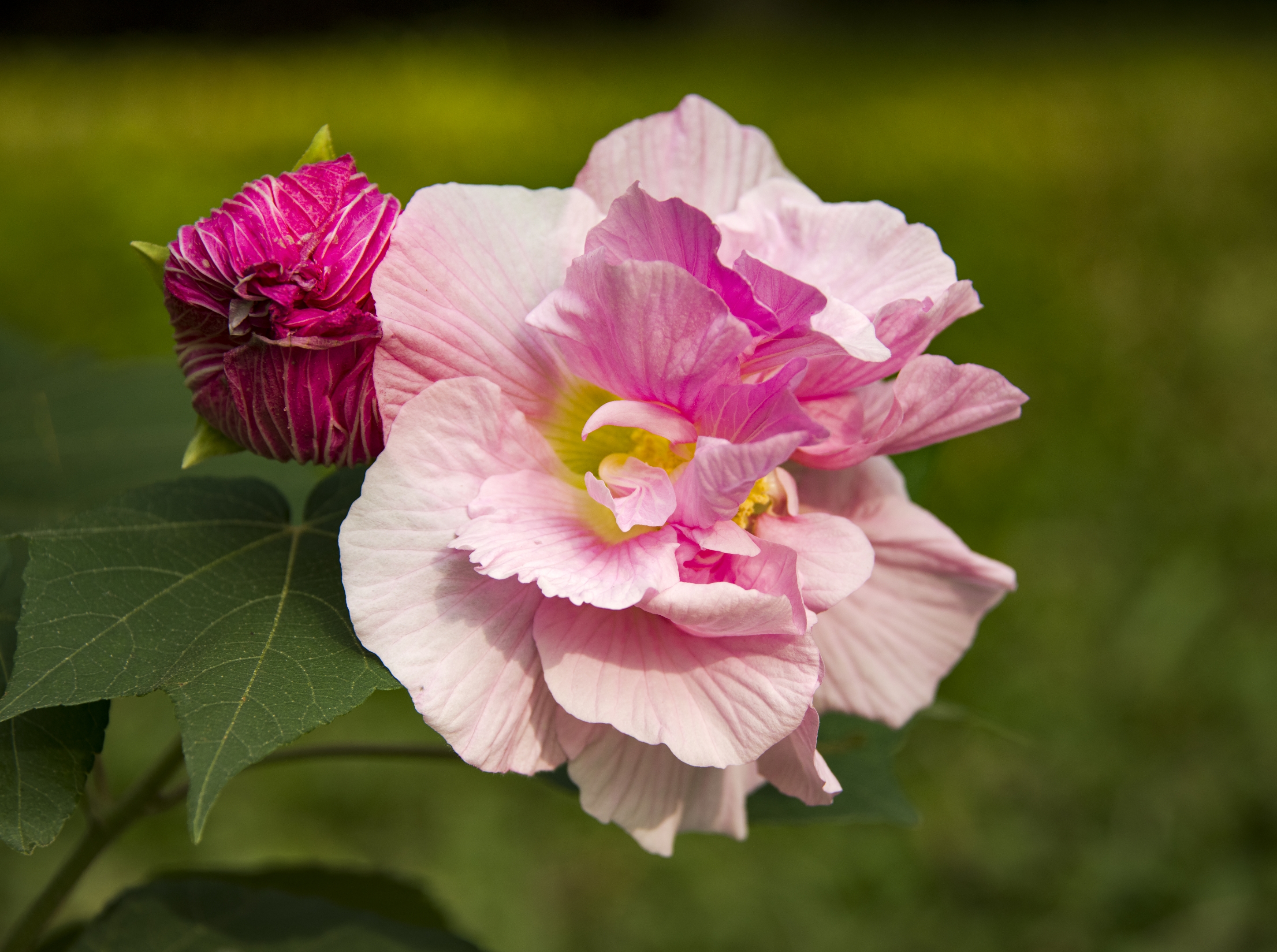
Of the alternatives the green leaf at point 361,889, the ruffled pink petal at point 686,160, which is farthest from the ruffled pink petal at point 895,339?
the green leaf at point 361,889

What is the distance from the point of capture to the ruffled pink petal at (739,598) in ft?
1.49

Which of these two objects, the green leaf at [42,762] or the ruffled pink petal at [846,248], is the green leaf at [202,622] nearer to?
the green leaf at [42,762]

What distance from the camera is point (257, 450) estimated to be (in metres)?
0.51

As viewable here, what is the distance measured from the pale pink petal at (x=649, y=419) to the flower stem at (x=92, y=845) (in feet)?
1.00

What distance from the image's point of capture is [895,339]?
50 centimetres

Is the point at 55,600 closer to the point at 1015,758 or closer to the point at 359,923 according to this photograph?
the point at 359,923

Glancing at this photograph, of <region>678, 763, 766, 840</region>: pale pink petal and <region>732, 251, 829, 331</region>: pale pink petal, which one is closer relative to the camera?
<region>732, 251, 829, 331</region>: pale pink petal

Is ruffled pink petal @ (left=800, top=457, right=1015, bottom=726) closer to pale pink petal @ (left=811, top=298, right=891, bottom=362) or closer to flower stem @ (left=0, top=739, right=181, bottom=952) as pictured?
pale pink petal @ (left=811, top=298, right=891, bottom=362)

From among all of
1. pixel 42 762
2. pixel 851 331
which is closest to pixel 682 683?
pixel 851 331

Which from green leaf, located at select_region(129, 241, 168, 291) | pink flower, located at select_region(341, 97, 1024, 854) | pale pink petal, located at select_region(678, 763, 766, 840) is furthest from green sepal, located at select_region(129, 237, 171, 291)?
pale pink petal, located at select_region(678, 763, 766, 840)

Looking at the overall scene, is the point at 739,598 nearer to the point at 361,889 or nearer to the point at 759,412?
the point at 759,412

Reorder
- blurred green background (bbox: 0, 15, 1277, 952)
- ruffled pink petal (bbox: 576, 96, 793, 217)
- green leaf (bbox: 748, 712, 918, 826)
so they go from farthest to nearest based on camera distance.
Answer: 1. blurred green background (bbox: 0, 15, 1277, 952)
2. green leaf (bbox: 748, 712, 918, 826)
3. ruffled pink petal (bbox: 576, 96, 793, 217)

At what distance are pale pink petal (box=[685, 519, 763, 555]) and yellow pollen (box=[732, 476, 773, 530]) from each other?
0.03 meters

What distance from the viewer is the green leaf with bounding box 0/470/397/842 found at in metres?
0.46
